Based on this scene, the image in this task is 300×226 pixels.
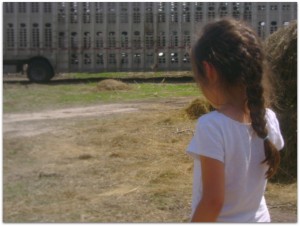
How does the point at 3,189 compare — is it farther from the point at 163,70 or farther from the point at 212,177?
the point at 212,177

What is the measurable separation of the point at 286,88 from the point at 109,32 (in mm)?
857

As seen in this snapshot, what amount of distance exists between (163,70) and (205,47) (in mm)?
742

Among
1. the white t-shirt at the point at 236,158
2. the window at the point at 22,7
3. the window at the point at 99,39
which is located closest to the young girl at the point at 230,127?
the white t-shirt at the point at 236,158

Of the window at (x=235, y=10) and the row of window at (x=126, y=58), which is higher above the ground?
the window at (x=235, y=10)

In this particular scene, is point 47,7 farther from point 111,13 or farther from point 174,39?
point 174,39

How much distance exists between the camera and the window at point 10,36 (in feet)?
5.49

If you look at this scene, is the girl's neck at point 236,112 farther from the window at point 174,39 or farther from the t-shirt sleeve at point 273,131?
the window at point 174,39

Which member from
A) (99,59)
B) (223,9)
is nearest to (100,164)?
(99,59)

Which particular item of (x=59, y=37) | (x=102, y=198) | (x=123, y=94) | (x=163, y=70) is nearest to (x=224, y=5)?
(x=163, y=70)

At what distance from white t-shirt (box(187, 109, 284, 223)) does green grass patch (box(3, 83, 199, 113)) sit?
706 millimetres

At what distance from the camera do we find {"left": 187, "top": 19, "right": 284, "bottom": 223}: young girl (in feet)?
3.42

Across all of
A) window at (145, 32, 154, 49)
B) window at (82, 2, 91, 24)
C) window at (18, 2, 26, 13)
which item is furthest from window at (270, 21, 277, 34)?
window at (18, 2, 26, 13)

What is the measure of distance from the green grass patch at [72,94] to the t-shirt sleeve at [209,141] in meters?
0.77

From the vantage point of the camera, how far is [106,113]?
182 centimetres
